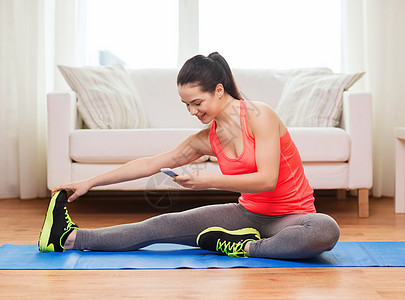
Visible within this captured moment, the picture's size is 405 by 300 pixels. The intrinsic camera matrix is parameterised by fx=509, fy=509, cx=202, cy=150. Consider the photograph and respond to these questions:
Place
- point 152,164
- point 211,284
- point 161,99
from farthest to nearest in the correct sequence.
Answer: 1. point 161,99
2. point 152,164
3. point 211,284

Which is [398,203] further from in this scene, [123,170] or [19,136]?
[19,136]

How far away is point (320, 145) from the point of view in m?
2.59

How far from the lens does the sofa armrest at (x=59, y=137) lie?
2.64 meters

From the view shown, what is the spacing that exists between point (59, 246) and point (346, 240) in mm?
1122

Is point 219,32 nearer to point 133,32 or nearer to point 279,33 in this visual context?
point 279,33

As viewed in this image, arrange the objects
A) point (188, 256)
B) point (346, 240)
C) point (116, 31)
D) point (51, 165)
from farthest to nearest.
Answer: point (116, 31), point (51, 165), point (346, 240), point (188, 256)

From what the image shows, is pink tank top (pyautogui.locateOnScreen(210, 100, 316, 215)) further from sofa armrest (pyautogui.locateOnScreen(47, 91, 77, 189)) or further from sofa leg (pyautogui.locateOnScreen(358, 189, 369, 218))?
sofa armrest (pyautogui.locateOnScreen(47, 91, 77, 189))

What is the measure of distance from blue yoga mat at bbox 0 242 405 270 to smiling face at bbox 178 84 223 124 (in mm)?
481

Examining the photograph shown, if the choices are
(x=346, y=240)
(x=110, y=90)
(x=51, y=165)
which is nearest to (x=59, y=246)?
(x=51, y=165)

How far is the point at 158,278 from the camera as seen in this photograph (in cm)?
151

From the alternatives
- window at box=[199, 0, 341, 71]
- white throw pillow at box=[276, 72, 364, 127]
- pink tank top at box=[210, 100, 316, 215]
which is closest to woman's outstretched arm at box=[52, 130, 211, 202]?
pink tank top at box=[210, 100, 316, 215]

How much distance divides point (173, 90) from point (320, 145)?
44.3 inches

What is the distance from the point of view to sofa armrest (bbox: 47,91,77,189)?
264 centimetres

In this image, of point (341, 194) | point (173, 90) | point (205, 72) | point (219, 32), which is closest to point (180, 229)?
point (205, 72)
